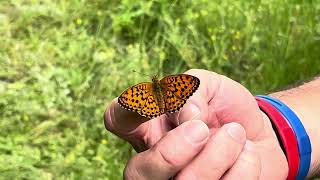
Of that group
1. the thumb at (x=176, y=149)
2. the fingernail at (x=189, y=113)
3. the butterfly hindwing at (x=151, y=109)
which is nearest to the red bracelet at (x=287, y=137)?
the fingernail at (x=189, y=113)

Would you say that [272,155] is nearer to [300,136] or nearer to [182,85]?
[300,136]

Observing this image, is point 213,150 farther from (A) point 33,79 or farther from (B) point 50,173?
(A) point 33,79

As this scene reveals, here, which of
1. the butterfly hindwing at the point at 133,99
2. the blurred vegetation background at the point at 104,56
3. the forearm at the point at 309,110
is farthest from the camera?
the blurred vegetation background at the point at 104,56

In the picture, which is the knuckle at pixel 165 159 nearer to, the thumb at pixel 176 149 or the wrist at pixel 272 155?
the thumb at pixel 176 149

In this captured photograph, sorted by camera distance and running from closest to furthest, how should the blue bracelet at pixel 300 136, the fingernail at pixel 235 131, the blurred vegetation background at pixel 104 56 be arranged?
the fingernail at pixel 235 131, the blue bracelet at pixel 300 136, the blurred vegetation background at pixel 104 56

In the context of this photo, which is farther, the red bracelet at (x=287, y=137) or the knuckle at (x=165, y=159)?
the red bracelet at (x=287, y=137)

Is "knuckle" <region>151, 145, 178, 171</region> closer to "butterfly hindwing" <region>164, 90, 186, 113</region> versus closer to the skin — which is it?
the skin

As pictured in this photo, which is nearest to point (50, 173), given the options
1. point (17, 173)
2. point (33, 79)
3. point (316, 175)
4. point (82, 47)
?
point (17, 173)
